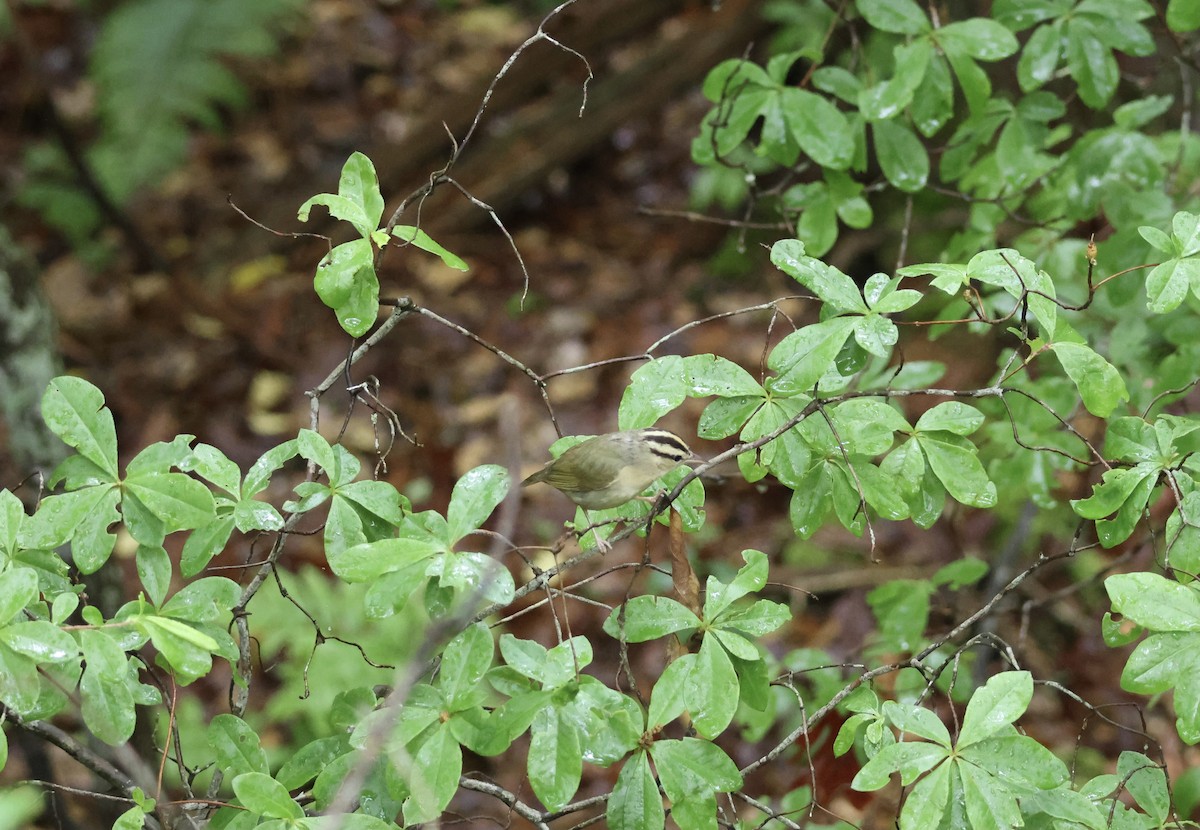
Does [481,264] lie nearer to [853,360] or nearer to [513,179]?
[513,179]

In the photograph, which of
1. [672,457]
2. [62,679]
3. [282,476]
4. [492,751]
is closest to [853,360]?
[672,457]

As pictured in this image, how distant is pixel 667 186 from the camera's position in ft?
23.2

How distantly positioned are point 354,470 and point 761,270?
460 cm

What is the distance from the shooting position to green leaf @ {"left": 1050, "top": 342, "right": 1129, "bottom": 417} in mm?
1619

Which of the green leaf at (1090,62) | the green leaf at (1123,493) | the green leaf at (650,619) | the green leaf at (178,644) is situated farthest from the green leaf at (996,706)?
the green leaf at (1090,62)

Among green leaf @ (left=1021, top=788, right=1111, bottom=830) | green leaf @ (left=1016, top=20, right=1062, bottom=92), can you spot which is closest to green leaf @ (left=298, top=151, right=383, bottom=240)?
green leaf @ (left=1021, top=788, right=1111, bottom=830)

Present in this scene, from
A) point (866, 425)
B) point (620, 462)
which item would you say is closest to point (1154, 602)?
point (866, 425)

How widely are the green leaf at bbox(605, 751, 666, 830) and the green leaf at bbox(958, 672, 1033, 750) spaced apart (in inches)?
18.4

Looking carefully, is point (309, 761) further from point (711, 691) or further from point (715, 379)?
point (715, 379)

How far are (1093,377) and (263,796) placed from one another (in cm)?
141

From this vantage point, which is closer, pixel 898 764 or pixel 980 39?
pixel 898 764

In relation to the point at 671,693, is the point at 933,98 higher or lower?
higher

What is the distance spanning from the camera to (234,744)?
172 cm

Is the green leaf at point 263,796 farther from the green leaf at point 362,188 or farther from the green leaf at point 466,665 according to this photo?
the green leaf at point 362,188
